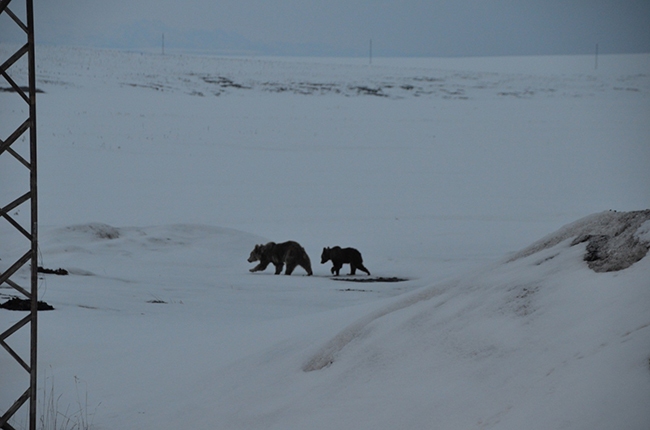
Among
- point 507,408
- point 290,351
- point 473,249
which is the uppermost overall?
point 507,408

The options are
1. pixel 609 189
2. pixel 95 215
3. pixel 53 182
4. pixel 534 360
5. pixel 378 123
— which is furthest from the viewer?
pixel 378 123

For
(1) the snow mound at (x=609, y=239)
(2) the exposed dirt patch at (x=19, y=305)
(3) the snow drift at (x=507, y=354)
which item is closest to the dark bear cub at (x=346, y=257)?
(2) the exposed dirt patch at (x=19, y=305)

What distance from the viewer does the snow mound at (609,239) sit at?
3.09m

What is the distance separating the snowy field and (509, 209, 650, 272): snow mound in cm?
3

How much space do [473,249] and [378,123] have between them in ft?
68.5

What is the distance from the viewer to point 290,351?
14.1 ft

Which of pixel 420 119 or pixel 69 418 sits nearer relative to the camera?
pixel 69 418

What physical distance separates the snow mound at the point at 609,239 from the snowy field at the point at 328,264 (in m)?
0.03

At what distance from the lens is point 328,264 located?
1266 cm


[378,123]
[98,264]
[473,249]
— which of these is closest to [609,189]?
[473,249]

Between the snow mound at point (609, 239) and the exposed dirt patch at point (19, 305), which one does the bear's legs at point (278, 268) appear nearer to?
the exposed dirt patch at point (19, 305)

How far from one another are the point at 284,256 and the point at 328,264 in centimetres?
223

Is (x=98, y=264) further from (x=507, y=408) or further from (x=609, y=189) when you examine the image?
(x=609, y=189)

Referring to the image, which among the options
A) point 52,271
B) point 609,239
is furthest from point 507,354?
point 52,271
